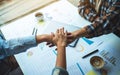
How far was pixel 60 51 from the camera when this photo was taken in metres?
1.08

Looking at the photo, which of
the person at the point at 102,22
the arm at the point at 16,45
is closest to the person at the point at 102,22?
the person at the point at 102,22

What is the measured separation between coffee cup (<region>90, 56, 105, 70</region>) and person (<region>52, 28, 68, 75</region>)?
18 cm

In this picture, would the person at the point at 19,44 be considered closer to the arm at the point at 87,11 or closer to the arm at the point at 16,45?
the arm at the point at 16,45

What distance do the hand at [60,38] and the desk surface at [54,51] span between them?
0.06 m

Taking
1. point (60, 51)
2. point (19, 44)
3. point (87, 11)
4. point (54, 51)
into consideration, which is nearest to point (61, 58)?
point (60, 51)

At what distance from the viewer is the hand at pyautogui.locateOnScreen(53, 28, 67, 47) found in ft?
3.85

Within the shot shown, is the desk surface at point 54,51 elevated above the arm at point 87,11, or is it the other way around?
the arm at point 87,11

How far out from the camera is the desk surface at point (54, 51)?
1.09m

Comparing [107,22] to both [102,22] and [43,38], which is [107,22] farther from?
[43,38]

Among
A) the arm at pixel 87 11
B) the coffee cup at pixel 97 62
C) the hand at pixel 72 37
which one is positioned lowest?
the coffee cup at pixel 97 62

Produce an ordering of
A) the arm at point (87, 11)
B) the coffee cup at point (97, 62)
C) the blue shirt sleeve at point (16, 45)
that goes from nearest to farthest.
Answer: the coffee cup at point (97, 62)
the blue shirt sleeve at point (16, 45)
the arm at point (87, 11)

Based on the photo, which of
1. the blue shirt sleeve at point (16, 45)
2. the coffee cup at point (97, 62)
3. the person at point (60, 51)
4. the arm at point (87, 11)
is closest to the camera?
the person at point (60, 51)

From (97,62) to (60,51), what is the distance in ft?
0.78

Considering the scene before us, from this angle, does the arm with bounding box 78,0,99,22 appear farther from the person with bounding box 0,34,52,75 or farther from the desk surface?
the person with bounding box 0,34,52,75
